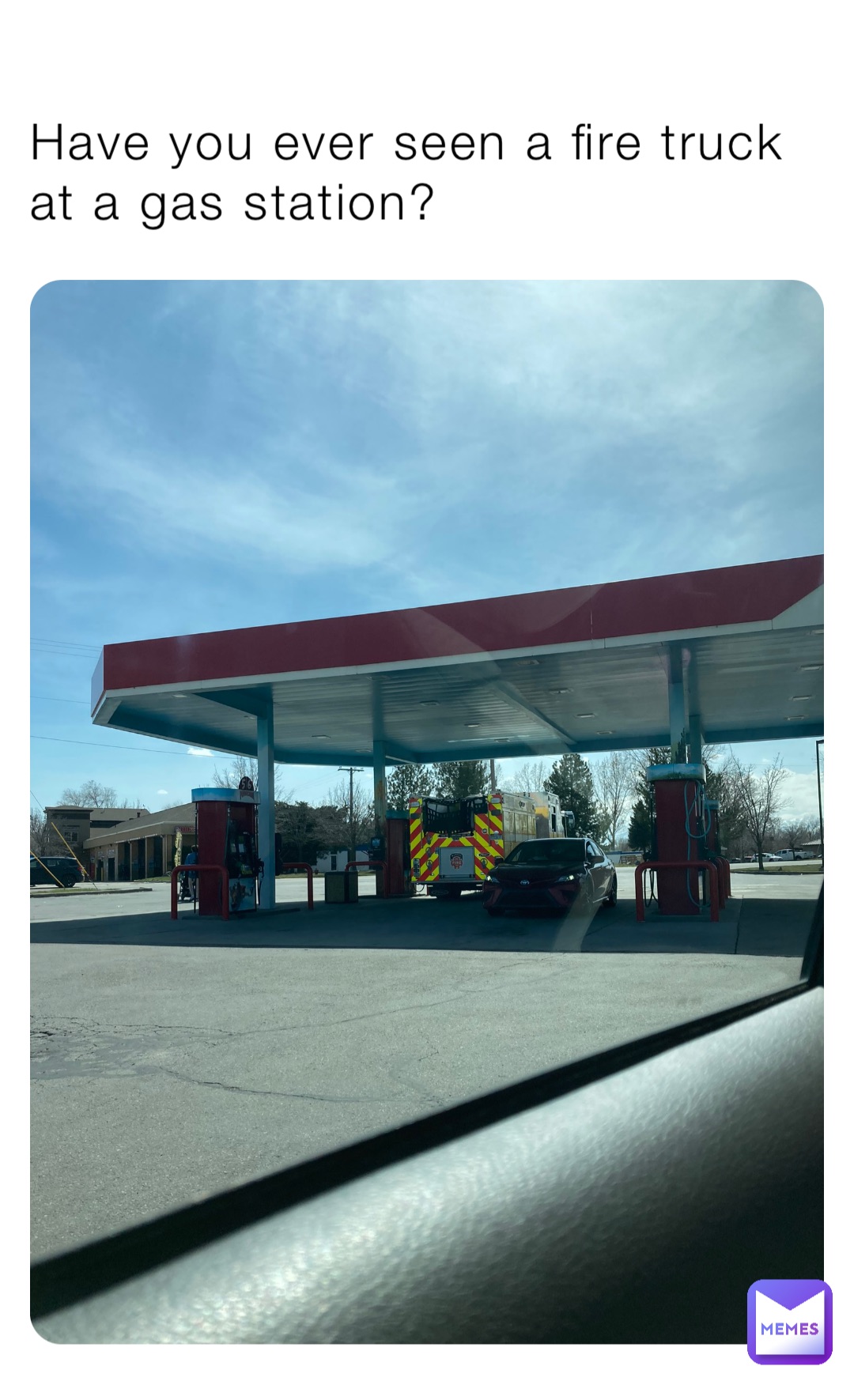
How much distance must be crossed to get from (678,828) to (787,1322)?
12145mm

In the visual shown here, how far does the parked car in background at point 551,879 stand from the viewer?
12.8 meters

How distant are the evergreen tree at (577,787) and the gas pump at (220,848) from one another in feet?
99.8

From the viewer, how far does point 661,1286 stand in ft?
3.28

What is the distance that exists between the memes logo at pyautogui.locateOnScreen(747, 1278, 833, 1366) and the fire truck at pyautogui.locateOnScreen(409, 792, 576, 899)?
682 inches

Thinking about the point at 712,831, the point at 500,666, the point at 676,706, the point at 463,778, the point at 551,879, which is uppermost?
the point at 500,666

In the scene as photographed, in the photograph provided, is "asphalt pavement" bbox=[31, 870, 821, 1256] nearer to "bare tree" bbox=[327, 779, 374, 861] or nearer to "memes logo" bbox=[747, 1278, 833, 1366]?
"memes logo" bbox=[747, 1278, 833, 1366]

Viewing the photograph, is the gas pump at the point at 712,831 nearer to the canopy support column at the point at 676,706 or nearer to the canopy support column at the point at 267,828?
the canopy support column at the point at 676,706

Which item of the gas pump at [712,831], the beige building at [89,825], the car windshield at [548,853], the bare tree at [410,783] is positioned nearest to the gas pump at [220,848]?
the car windshield at [548,853]

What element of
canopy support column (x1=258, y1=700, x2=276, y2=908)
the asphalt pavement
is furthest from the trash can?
the asphalt pavement

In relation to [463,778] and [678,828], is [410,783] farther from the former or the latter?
[678,828]

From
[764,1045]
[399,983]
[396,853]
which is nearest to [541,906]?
[399,983]

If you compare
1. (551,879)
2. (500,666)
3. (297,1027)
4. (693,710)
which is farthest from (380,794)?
(297,1027)

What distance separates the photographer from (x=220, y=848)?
15.7 m

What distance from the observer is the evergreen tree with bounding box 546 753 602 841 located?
4522 cm
